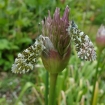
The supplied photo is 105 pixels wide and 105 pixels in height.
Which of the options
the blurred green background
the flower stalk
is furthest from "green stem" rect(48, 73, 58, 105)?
the blurred green background

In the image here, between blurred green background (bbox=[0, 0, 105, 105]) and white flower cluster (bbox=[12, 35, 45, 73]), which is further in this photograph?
blurred green background (bbox=[0, 0, 105, 105])

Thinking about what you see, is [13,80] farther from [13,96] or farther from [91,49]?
[91,49]

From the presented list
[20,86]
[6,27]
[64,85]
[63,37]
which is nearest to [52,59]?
[63,37]

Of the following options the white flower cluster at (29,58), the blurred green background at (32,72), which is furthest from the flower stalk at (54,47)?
the blurred green background at (32,72)

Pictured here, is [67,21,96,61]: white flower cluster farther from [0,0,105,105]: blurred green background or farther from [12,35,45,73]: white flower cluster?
[0,0,105,105]: blurred green background

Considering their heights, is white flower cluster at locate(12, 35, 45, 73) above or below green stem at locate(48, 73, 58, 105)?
above

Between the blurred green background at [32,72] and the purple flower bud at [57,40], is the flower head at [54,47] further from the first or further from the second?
the blurred green background at [32,72]
